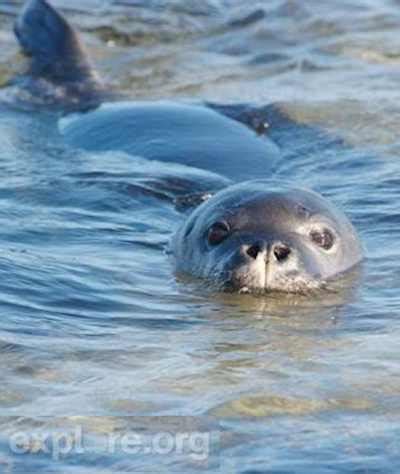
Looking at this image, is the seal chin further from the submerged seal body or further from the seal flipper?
the seal flipper

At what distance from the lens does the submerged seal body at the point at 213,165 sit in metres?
6.33

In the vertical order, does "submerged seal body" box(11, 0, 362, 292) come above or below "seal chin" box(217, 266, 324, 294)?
above

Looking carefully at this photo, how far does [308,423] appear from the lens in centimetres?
460

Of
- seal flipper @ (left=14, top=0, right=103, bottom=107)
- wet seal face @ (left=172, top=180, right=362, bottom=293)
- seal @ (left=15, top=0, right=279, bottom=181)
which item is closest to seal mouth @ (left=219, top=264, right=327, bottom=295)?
wet seal face @ (left=172, top=180, right=362, bottom=293)

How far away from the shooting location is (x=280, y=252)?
626cm

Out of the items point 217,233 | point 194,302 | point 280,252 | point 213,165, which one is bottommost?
point 194,302

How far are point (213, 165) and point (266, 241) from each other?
82.2 inches

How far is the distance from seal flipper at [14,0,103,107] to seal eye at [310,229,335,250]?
3704 millimetres

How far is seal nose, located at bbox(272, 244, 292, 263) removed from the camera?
6.24 metres

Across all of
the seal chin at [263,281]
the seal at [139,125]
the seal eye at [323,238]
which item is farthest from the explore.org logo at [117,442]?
the seal at [139,125]

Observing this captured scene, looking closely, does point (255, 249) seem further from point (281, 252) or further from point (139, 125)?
point (139, 125)

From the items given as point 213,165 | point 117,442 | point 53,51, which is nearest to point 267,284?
point 117,442

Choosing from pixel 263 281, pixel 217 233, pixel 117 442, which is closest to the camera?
pixel 117 442

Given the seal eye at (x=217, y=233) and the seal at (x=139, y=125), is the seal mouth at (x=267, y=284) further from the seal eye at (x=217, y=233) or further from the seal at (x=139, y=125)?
the seal at (x=139, y=125)
